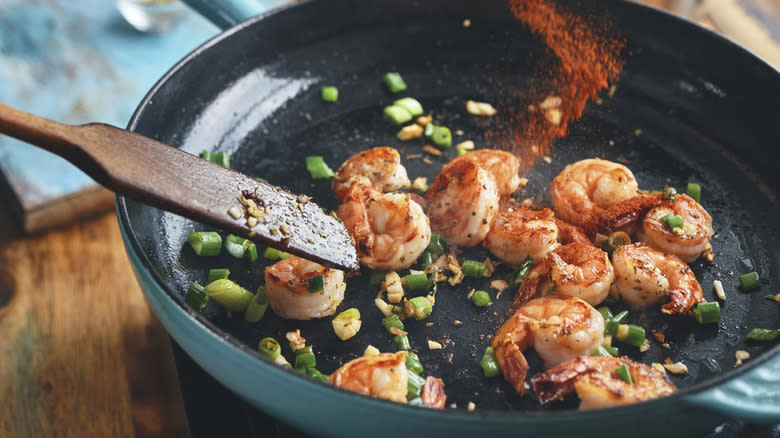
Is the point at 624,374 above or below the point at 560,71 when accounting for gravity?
below

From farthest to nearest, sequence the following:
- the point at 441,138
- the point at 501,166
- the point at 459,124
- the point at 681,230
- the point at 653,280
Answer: the point at 459,124, the point at 441,138, the point at 501,166, the point at 681,230, the point at 653,280

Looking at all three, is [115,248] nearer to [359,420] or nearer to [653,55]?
[359,420]

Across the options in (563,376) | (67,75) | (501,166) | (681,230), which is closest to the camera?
(563,376)

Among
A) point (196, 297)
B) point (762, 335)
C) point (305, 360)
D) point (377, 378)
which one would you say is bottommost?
point (196, 297)

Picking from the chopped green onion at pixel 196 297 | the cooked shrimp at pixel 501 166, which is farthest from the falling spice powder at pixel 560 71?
the chopped green onion at pixel 196 297

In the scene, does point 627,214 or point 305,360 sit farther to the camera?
point 627,214

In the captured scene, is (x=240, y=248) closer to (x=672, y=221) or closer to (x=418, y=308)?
(x=418, y=308)

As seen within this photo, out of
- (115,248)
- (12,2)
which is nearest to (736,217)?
(115,248)

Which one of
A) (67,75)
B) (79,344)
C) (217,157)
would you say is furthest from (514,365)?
(67,75)
